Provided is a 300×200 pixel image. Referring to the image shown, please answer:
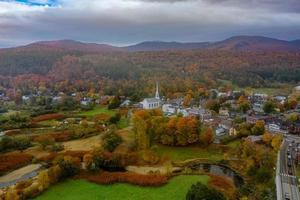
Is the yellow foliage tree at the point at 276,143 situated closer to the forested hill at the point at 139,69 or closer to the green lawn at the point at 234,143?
the green lawn at the point at 234,143

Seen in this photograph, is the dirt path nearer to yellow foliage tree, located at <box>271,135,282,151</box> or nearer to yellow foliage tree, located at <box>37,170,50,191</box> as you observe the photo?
yellow foliage tree, located at <box>37,170,50,191</box>

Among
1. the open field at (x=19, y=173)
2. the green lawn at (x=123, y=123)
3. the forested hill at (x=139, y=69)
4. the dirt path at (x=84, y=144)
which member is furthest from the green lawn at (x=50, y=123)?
the forested hill at (x=139, y=69)

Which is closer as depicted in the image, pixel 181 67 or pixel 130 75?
pixel 130 75

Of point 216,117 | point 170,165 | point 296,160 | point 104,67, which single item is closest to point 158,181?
point 170,165

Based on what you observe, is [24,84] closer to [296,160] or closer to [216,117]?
[216,117]

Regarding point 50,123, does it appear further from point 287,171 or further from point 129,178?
point 287,171

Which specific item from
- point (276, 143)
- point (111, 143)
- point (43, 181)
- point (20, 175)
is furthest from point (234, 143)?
point (20, 175)

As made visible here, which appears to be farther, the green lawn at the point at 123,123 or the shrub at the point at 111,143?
the green lawn at the point at 123,123
